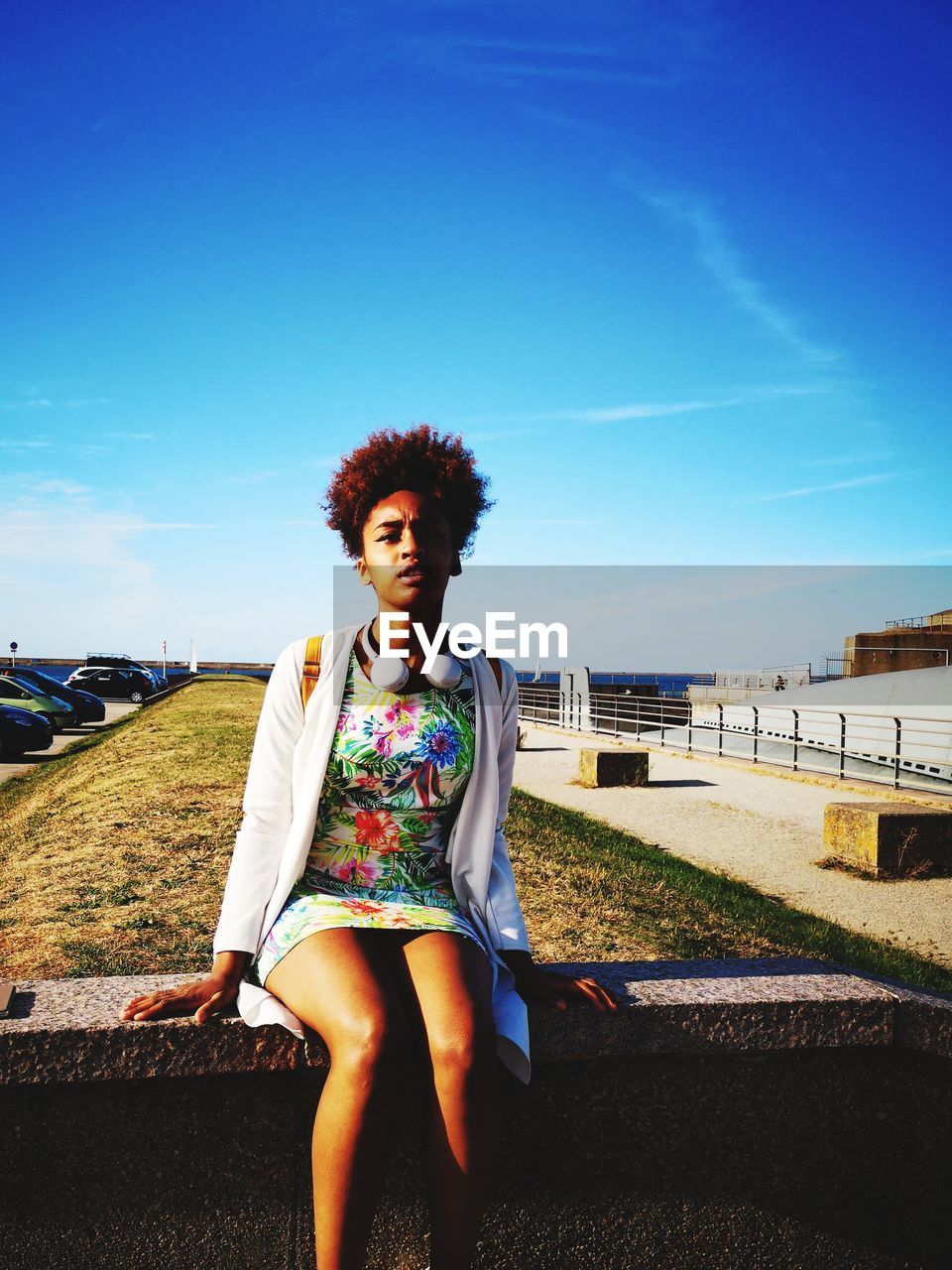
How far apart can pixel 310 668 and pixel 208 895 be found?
358cm

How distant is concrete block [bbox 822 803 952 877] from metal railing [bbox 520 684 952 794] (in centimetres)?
292

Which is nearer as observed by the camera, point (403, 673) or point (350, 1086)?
point (350, 1086)

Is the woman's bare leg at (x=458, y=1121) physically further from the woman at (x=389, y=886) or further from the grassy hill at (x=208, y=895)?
the grassy hill at (x=208, y=895)

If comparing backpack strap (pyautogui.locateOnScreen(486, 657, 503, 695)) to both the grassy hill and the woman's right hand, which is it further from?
the grassy hill

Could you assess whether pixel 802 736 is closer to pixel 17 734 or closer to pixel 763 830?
pixel 763 830

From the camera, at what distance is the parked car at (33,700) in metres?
24.6

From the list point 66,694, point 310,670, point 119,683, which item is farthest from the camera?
point 119,683

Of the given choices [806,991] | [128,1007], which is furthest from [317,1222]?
[806,991]

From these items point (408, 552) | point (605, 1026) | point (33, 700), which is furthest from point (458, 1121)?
point (33, 700)

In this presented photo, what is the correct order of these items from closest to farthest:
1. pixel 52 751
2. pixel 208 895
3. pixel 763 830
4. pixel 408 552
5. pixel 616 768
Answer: pixel 408 552, pixel 208 895, pixel 763 830, pixel 616 768, pixel 52 751

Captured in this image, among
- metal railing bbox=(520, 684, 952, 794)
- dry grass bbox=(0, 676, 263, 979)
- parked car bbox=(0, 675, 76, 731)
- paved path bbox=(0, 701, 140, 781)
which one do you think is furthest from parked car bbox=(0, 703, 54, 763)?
metal railing bbox=(520, 684, 952, 794)

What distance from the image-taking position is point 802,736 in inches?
655

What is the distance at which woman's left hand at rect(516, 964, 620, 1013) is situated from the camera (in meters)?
2.35

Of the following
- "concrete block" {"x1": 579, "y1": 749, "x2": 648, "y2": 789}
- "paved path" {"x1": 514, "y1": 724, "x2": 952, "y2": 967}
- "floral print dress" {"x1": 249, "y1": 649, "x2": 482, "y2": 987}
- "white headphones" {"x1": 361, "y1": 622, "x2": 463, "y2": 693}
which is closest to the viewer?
"floral print dress" {"x1": 249, "y1": 649, "x2": 482, "y2": 987}
